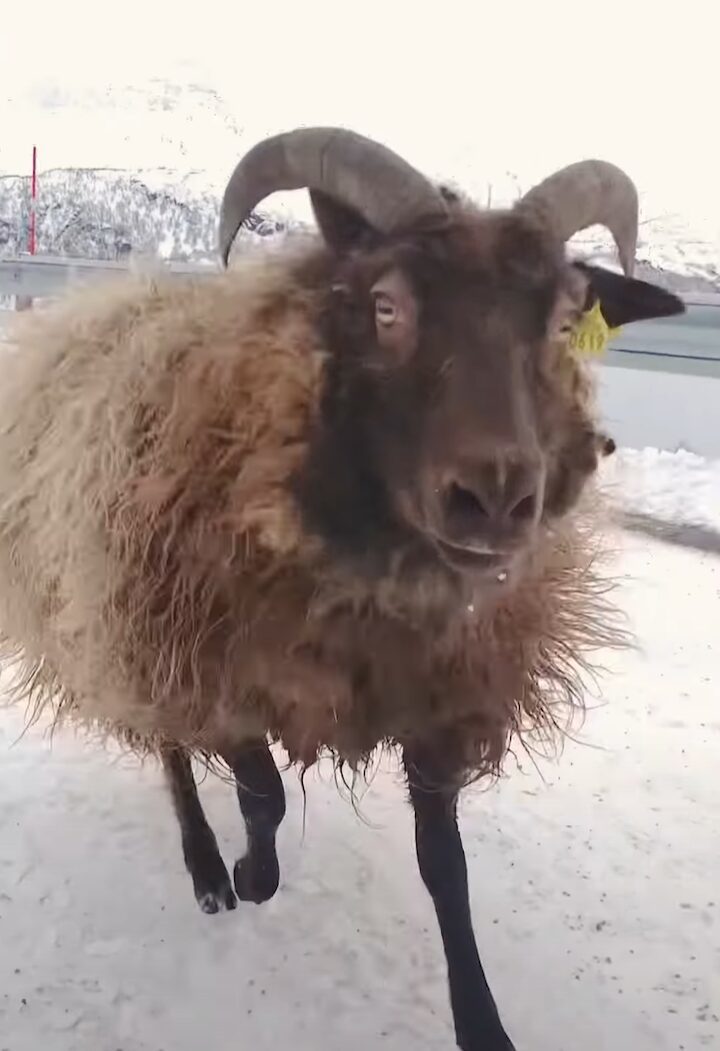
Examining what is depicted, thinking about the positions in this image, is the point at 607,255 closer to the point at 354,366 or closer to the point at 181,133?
the point at 354,366

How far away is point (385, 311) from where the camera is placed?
6.27 ft

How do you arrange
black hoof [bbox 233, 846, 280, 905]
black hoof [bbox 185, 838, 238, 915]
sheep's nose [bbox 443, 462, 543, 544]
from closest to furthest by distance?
sheep's nose [bbox 443, 462, 543, 544], black hoof [bbox 233, 846, 280, 905], black hoof [bbox 185, 838, 238, 915]

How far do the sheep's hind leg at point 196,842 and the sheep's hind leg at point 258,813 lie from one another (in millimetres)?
66

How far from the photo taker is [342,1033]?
2.31 meters

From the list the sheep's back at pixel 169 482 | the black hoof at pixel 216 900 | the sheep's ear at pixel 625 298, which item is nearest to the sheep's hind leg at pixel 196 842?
the black hoof at pixel 216 900

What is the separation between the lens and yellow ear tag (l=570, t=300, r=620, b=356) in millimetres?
2275

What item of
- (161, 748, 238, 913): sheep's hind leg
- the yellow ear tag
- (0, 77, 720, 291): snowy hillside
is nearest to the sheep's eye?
the yellow ear tag

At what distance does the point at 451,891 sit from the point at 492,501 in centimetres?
119

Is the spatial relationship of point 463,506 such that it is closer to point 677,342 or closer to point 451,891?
point 451,891

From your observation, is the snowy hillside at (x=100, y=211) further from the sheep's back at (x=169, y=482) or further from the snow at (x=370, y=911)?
the sheep's back at (x=169, y=482)

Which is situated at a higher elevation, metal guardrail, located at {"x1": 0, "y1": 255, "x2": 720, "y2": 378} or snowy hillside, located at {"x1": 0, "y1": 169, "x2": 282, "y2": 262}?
snowy hillside, located at {"x1": 0, "y1": 169, "x2": 282, "y2": 262}

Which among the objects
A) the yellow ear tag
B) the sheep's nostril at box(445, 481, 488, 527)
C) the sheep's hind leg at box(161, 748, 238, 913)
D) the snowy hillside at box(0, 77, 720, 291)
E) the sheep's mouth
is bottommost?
the sheep's hind leg at box(161, 748, 238, 913)

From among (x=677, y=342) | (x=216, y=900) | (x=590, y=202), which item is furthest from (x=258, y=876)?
(x=677, y=342)

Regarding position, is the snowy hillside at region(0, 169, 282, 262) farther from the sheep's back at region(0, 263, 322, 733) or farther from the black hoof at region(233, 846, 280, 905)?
the black hoof at region(233, 846, 280, 905)
